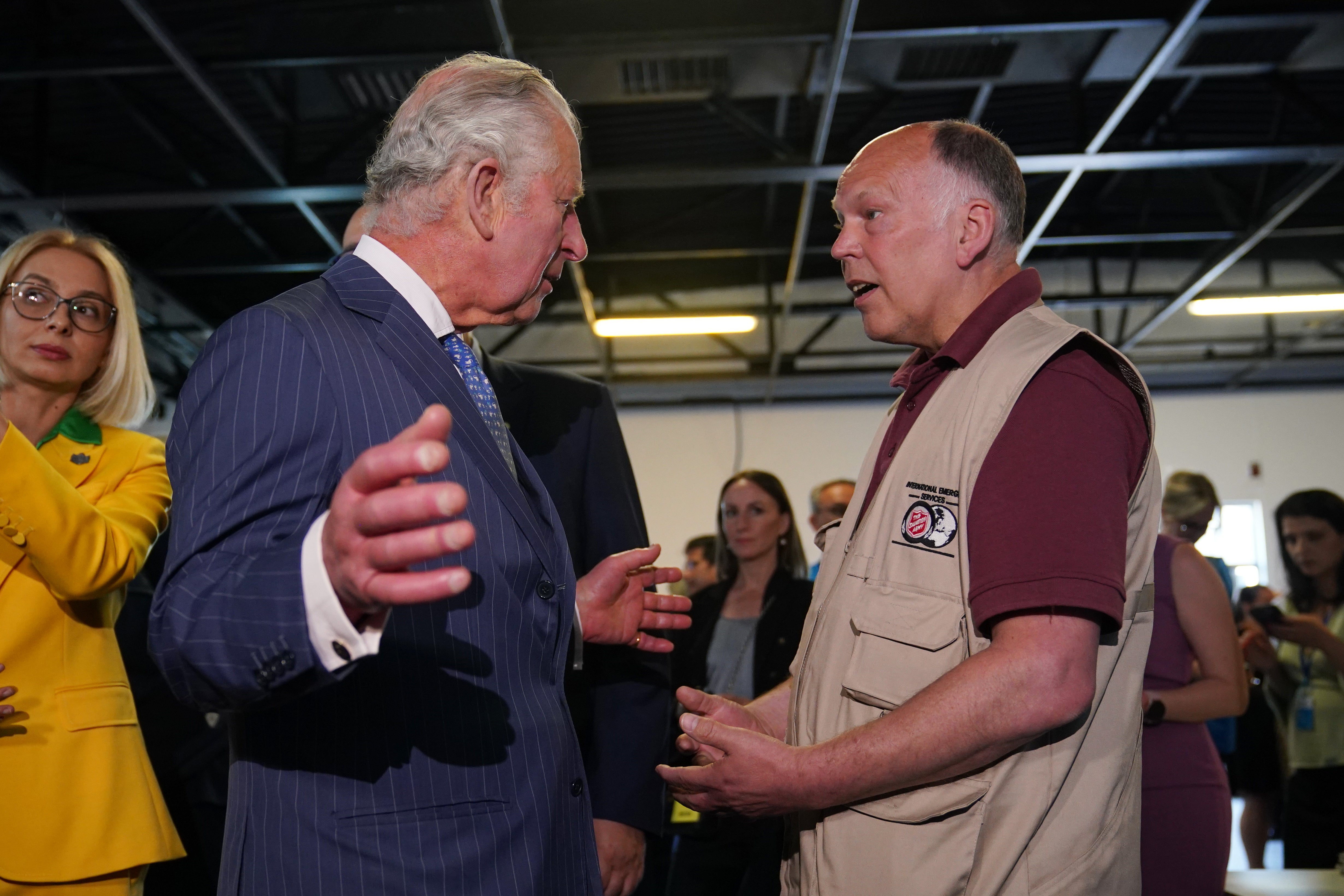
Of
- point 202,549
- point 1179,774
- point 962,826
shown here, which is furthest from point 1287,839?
point 202,549

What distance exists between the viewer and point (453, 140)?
1.48 meters

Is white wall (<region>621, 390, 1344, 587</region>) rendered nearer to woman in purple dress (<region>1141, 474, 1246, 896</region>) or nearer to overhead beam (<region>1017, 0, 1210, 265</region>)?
overhead beam (<region>1017, 0, 1210, 265</region>)

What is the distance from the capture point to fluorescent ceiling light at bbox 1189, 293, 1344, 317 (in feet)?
30.3

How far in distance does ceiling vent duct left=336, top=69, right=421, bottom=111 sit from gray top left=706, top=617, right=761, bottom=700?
375 cm

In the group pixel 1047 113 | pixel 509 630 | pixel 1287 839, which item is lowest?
pixel 1287 839

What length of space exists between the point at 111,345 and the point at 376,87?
16.2 feet

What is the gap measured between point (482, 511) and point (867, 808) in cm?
69

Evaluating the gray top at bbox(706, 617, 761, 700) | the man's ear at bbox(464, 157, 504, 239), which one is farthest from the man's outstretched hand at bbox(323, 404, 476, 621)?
the gray top at bbox(706, 617, 761, 700)

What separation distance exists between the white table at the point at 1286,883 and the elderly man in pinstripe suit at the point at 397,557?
78.8 inches

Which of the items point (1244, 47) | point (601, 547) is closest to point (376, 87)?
point (1244, 47)

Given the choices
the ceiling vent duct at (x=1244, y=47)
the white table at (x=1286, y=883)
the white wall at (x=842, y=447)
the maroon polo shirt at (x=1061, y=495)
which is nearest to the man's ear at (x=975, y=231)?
the maroon polo shirt at (x=1061, y=495)

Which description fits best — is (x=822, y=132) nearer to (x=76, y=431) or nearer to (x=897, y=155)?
(x=897, y=155)

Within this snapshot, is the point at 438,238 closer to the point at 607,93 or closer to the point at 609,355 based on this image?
the point at 607,93

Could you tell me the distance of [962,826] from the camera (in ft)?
4.64
